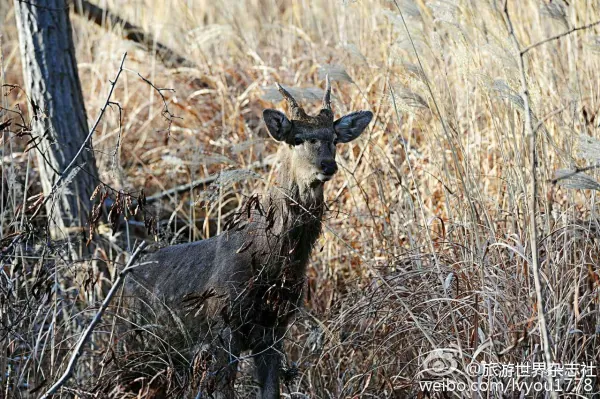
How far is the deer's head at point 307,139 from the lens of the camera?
411cm

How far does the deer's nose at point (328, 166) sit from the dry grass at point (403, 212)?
0.81ft

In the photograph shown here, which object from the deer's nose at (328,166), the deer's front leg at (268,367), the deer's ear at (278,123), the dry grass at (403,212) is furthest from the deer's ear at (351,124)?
the deer's front leg at (268,367)

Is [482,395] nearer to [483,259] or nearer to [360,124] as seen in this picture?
[483,259]

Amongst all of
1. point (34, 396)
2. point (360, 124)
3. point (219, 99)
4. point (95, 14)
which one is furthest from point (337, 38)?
point (34, 396)

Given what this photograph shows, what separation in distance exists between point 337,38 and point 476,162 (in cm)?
256

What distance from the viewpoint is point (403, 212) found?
207 inches

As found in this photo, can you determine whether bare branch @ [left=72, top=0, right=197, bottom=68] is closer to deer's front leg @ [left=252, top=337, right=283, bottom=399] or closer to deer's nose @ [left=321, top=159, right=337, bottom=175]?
deer's nose @ [left=321, top=159, right=337, bottom=175]

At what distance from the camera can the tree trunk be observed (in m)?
5.26

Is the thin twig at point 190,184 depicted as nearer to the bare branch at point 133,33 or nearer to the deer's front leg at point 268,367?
the bare branch at point 133,33

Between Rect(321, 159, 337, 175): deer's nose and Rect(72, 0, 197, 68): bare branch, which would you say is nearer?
Rect(321, 159, 337, 175): deer's nose

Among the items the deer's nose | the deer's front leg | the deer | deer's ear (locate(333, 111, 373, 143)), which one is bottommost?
the deer's front leg

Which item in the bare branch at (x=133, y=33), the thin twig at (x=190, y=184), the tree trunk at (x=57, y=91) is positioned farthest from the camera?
the bare branch at (x=133, y=33)

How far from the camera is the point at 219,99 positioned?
7.13 m

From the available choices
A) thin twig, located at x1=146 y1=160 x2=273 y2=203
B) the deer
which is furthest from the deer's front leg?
thin twig, located at x1=146 y1=160 x2=273 y2=203
